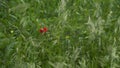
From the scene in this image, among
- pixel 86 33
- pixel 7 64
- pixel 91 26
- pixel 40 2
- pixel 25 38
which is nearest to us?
pixel 7 64

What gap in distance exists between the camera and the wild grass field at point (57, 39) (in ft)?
8.67

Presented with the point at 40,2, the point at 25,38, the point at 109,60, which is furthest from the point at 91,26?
the point at 40,2

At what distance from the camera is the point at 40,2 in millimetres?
3588

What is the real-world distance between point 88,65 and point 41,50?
403 mm

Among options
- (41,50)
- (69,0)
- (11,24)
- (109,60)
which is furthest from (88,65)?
(69,0)

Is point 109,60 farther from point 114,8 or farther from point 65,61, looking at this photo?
point 114,8

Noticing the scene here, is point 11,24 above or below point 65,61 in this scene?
above

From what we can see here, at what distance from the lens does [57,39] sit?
2883 millimetres

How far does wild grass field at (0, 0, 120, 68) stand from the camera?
8.67 ft

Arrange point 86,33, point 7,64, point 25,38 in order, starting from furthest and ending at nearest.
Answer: point 86,33 < point 25,38 < point 7,64

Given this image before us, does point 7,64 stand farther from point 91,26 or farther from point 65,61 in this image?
point 91,26

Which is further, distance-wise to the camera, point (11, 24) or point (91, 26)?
point (11, 24)

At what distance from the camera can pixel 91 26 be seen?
273 centimetres

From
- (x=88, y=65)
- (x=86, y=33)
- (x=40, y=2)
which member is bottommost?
(x=88, y=65)
